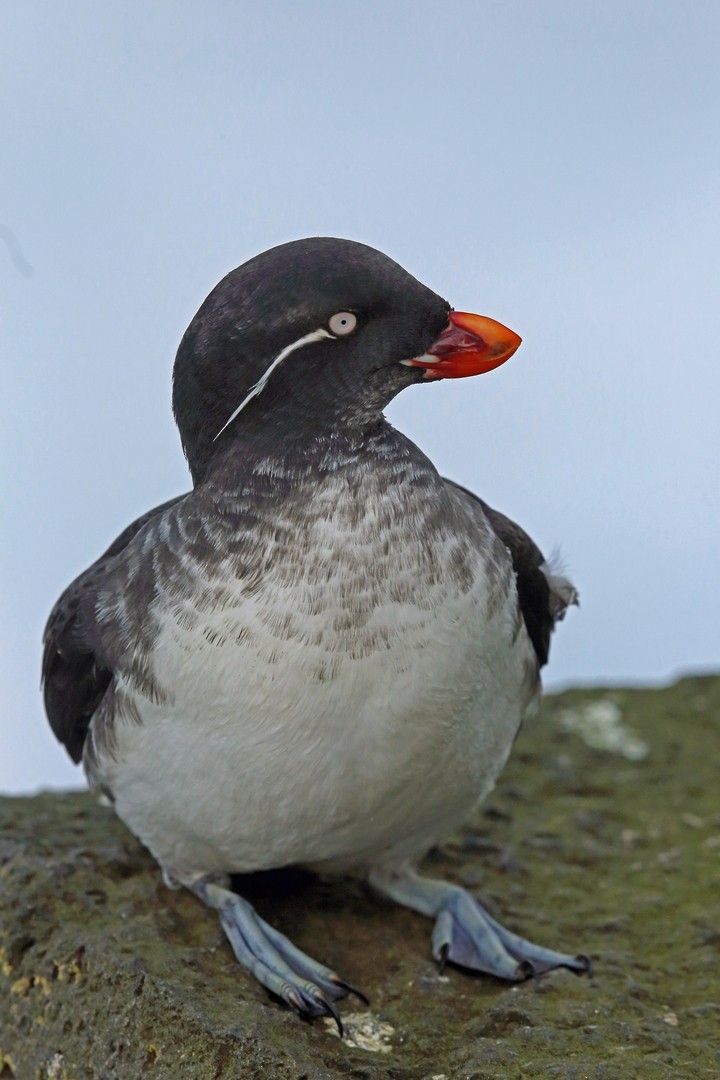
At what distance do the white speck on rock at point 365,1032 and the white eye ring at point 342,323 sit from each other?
190cm

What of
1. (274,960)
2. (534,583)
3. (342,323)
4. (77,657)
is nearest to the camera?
(342,323)

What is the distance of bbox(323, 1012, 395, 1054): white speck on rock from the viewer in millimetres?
3750

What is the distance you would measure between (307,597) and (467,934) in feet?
4.63

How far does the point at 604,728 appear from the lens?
6.09 meters

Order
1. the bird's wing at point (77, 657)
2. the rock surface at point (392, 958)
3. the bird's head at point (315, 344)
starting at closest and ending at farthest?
the bird's head at point (315, 344)
the rock surface at point (392, 958)
the bird's wing at point (77, 657)

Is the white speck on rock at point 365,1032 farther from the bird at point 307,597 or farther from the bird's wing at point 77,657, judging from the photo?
the bird's wing at point 77,657

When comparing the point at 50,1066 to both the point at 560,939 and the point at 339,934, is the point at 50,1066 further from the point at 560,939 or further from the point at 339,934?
the point at 560,939

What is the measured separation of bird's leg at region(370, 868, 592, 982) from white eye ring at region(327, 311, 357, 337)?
6.09 ft

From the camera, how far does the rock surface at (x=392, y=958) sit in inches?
142

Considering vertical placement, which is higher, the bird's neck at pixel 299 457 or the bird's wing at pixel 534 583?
the bird's neck at pixel 299 457

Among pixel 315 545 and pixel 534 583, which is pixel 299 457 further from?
pixel 534 583

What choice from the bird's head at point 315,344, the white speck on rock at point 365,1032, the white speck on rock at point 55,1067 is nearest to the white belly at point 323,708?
the bird's head at point 315,344

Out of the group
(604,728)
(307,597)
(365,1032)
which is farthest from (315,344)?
(604,728)

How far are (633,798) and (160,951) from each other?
226 centimetres
